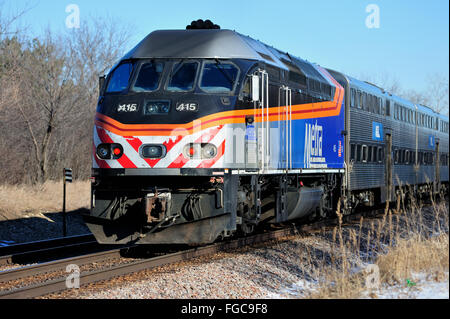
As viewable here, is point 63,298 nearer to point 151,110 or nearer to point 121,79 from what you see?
point 151,110

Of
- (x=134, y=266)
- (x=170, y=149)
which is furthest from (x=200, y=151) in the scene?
(x=134, y=266)

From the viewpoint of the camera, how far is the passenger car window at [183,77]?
34.7 ft

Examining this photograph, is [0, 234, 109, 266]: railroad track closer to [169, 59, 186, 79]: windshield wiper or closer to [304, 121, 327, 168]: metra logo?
[169, 59, 186, 79]: windshield wiper

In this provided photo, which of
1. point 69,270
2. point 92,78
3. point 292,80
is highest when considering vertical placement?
point 92,78

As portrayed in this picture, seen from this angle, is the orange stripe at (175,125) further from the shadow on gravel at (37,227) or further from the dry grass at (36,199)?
the dry grass at (36,199)

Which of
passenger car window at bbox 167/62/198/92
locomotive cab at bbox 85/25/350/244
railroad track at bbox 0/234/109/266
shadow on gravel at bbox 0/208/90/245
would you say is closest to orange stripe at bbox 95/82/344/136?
locomotive cab at bbox 85/25/350/244

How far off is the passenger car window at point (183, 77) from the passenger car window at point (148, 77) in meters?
0.26

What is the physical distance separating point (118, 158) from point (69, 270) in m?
2.06

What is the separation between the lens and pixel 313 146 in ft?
47.7

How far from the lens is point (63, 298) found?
7.83 m

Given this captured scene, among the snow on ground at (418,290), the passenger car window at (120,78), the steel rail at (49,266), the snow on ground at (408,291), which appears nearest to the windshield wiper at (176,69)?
the passenger car window at (120,78)

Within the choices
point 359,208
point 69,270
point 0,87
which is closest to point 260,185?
point 69,270

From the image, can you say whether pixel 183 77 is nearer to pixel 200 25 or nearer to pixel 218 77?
pixel 218 77

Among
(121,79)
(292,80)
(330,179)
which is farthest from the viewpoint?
(330,179)
